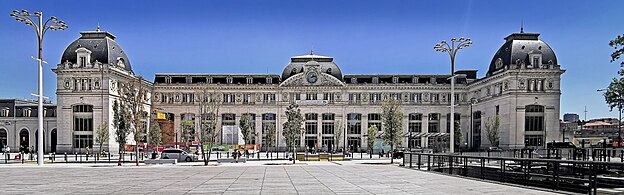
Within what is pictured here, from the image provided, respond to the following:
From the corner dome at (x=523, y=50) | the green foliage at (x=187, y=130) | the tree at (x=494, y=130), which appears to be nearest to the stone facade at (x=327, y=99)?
the corner dome at (x=523, y=50)

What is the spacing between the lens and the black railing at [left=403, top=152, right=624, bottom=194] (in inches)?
551

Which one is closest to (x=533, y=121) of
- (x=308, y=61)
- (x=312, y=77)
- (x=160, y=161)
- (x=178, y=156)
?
(x=312, y=77)

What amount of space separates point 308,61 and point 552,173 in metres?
85.4

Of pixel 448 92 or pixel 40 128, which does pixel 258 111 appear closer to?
pixel 448 92

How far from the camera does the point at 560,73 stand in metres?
83.1

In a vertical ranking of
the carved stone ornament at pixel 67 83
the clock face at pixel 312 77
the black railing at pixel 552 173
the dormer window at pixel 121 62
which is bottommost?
the black railing at pixel 552 173

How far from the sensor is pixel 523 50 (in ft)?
279

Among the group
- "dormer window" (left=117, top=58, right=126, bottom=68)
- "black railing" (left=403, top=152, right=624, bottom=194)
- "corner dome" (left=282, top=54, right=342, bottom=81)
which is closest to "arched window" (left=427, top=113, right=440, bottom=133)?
"corner dome" (left=282, top=54, right=342, bottom=81)

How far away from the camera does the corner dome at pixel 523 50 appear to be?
84062mm

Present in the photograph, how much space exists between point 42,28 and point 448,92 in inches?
3066

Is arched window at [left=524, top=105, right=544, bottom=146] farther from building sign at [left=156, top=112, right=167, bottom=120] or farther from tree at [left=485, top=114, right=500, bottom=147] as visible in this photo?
building sign at [left=156, top=112, right=167, bottom=120]

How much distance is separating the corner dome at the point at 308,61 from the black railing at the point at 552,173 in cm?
7583

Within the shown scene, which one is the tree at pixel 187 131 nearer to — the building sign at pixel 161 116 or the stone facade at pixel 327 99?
the building sign at pixel 161 116

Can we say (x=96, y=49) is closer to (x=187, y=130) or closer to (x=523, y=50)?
(x=187, y=130)
